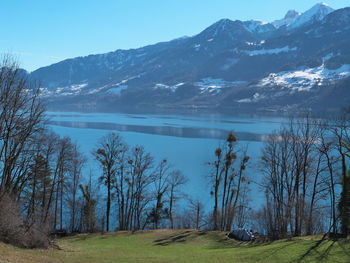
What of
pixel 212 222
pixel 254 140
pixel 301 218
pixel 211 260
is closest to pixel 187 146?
pixel 254 140

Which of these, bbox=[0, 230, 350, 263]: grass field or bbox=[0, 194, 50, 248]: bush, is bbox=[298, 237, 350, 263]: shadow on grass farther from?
bbox=[0, 194, 50, 248]: bush

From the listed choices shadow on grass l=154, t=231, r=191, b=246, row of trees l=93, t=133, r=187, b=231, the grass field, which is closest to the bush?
the grass field

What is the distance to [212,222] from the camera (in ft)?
139

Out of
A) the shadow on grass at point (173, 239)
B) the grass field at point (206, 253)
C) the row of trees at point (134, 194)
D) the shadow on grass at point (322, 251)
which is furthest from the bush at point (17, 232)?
the row of trees at point (134, 194)

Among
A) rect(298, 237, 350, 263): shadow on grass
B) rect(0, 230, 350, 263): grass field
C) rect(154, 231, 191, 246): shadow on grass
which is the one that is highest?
rect(298, 237, 350, 263): shadow on grass

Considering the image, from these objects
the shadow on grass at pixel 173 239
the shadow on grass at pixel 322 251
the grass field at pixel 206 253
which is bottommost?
the shadow on grass at pixel 173 239

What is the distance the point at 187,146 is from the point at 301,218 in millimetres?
71688

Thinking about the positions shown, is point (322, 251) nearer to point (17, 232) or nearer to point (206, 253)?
point (206, 253)

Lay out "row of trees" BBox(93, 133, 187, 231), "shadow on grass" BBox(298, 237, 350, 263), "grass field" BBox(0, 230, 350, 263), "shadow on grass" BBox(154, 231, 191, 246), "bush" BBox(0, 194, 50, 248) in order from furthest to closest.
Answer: "row of trees" BBox(93, 133, 187, 231)
"shadow on grass" BBox(154, 231, 191, 246)
"bush" BBox(0, 194, 50, 248)
"grass field" BBox(0, 230, 350, 263)
"shadow on grass" BBox(298, 237, 350, 263)

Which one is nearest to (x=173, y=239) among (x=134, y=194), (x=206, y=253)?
(x=206, y=253)

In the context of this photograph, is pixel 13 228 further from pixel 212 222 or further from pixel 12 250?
pixel 212 222

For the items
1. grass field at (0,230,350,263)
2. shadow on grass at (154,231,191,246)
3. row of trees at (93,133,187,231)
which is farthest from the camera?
row of trees at (93,133,187,231)

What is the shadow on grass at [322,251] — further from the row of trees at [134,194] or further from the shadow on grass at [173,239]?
the row of trees at [134,194]

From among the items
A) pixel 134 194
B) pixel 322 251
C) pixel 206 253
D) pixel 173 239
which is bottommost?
pixel 173 239
